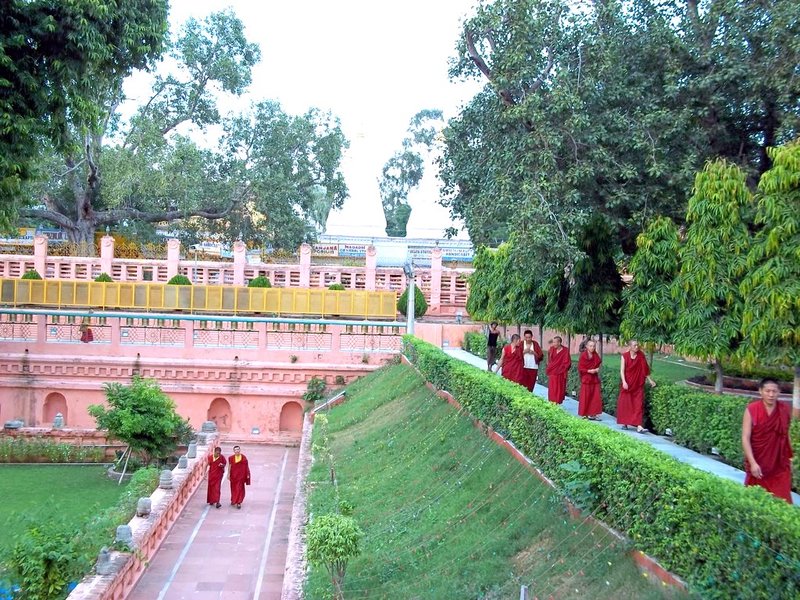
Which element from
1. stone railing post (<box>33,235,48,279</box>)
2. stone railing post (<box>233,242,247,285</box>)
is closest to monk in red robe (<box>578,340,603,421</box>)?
stone railing post (<box>233,242,247,285</box>)

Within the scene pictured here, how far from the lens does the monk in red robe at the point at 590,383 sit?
12.2 metres

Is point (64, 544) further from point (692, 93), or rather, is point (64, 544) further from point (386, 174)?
point (386, 174)

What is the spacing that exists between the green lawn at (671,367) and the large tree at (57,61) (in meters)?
12.0

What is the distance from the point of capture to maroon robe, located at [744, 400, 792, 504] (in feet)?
22.5

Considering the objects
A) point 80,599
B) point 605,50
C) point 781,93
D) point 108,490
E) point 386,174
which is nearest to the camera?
point 80,599

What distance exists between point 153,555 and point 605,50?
1049 centimetres

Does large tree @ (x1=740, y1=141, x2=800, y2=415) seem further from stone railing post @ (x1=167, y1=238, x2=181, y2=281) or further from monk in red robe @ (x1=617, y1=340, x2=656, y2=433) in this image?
stone railing post @ (x1=167, y1=238, x2=181, y2=281)

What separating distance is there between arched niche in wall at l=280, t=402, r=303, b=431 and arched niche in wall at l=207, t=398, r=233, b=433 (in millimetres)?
1497

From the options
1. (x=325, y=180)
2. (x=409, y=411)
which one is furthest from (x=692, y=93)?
(x=325, y=180)

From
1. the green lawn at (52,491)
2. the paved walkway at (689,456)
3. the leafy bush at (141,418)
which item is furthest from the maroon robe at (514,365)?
the leafy bush at (141,418)

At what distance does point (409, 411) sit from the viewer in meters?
15.5

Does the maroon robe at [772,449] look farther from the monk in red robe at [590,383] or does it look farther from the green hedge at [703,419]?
the monk in red robe at [590,383]

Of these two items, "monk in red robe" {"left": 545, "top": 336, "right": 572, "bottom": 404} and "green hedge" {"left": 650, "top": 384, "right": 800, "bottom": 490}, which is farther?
"monk in red robe" {"left": 545, "top": 336, "right": 572, "bottom": 404}

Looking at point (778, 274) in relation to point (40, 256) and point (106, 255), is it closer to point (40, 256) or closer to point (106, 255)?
point (106, 255)
